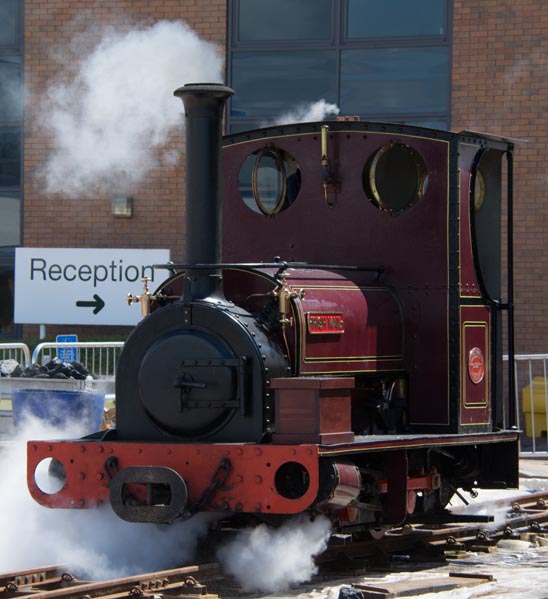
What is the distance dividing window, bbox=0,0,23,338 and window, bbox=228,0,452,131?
262cm

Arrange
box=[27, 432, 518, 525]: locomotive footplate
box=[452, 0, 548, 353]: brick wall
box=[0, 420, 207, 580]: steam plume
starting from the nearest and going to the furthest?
1. box=[27, 432, 518, 525]: locomotive footplate
2. box=[0, 420, 207, 580]: steam plume
3. box=[452, 0, 548, 353]: brick wall

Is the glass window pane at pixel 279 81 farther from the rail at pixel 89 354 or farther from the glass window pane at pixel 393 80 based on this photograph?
the rail at pixel 89 354

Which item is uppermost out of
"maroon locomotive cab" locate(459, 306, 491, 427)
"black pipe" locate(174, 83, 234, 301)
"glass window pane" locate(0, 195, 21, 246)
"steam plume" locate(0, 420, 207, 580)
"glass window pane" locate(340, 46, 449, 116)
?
"glass window pane" locate(340, 46, 449, 116)

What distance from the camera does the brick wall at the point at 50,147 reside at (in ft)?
49.3

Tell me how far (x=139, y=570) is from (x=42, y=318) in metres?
9.02

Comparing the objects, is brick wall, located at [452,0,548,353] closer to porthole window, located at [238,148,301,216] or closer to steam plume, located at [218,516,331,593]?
porthole window, located at [238,148,301,216]

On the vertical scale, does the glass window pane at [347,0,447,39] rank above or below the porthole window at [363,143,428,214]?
above

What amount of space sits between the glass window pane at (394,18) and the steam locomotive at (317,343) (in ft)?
22.5

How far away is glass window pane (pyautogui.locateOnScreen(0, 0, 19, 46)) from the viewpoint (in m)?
15.7

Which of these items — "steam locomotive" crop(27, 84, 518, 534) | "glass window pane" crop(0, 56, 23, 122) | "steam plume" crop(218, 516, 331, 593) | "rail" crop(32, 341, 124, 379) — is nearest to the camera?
"steam locomotive" crop(27, 84, 518, 534)

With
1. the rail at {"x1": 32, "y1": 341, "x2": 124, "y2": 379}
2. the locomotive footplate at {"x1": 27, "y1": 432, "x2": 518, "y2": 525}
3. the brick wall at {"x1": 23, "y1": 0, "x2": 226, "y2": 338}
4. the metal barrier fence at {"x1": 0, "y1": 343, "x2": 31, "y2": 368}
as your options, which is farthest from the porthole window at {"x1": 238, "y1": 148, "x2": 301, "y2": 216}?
the brick wall at {"x1": 23, "y1": 0, "x2": 226, "y2": 338}

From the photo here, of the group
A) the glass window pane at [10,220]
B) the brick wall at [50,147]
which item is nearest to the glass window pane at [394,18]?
the brick wall at [50,147]

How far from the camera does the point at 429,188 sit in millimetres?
7504

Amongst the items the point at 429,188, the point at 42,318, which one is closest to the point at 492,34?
the point at 42,318
